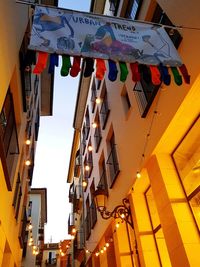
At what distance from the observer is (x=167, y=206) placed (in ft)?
17.7

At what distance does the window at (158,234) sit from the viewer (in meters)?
6.35

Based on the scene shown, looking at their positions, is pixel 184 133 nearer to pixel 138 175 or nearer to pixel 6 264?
pixel 138 175

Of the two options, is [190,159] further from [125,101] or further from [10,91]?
[10,91]

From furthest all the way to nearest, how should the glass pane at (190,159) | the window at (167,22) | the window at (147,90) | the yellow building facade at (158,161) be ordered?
the window at (147,90) → the glass pane at (190,159) → the window at (167,22) → the yellow building facade at (158,161)

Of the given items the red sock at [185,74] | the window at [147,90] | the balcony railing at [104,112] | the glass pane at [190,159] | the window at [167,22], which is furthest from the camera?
the balcony railing at [104,112]

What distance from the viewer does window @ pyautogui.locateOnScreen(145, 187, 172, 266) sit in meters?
6.35

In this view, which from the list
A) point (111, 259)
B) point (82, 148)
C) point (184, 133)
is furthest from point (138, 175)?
point (82, 148)

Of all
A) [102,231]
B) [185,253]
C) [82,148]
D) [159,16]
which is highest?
[82,148]

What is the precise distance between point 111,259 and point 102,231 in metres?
1.06

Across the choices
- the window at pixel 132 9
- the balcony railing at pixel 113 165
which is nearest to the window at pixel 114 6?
the window at pixel 132 9

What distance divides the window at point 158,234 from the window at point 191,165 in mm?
1658

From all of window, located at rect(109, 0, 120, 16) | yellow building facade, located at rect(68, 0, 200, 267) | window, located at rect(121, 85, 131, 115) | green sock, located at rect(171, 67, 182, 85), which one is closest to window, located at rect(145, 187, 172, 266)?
yellow building facade, located at rect(68, 0, 200, 267)

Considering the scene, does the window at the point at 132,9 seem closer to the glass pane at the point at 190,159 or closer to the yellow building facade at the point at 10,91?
the yellow building facade at the point at 10,91

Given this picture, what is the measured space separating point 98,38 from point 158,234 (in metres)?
4.96
